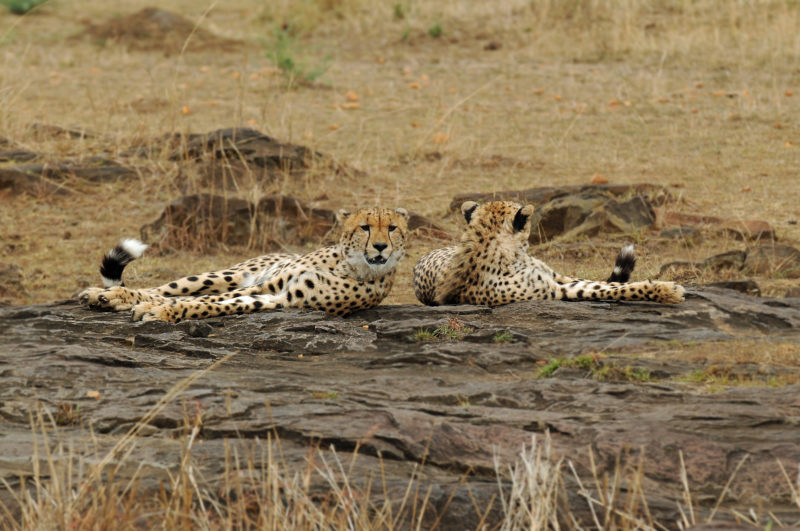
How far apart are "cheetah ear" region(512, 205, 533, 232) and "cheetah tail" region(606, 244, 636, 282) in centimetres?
58

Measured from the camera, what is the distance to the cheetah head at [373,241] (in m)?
5.39

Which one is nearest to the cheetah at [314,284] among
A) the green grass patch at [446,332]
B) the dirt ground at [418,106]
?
the green grass patch at [446,332]

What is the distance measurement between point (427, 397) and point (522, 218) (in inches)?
81.0

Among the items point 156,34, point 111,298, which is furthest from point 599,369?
point 156,34

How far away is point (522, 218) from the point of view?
5.90 m

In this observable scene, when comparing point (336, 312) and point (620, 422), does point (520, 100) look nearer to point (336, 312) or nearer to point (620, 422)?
point (336, 312)

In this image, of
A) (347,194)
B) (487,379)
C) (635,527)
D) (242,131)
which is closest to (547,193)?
(347,194)

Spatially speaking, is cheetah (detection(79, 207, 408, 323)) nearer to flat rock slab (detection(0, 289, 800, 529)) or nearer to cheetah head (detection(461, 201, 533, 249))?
flat rock slab (detection(0, 289, 800, 529))

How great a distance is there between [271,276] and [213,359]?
1265mm

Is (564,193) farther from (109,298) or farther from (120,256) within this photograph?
(109,298)

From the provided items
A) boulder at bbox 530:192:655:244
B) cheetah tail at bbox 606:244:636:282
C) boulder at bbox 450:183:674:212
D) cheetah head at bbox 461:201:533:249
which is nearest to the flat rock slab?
cheetah head at bbox 461:201:533:249

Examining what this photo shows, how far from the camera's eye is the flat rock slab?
3.37m

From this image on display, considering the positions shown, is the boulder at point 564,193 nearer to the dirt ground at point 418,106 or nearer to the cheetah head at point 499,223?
the dirt ground at point 418,106

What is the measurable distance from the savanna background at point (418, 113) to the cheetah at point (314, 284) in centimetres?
137
